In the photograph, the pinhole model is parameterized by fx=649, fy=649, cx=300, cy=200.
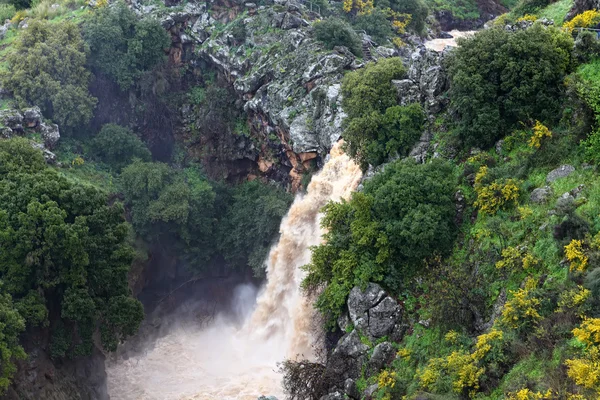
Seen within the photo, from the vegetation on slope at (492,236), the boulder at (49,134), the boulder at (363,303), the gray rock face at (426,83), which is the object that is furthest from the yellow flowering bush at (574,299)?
the boulder at (49,134)

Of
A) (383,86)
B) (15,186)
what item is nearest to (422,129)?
(383,86)

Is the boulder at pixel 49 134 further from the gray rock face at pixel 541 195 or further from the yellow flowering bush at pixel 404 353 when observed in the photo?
the gray rock face at pixel 541 195

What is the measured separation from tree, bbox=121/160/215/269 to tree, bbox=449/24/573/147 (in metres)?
→ 21.3

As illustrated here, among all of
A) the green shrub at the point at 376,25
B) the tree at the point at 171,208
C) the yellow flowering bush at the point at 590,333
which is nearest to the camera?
the yellow flowering bush at the point at 590,333

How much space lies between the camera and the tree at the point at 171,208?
4266cm

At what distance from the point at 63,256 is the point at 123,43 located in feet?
74.4

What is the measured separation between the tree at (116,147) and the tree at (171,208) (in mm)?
1789

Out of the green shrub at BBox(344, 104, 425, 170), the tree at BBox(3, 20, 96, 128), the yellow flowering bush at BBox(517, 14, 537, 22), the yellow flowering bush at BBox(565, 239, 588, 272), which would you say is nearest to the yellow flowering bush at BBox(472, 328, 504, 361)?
the yellow flowering bush at BBox(565, 239, 588, 272)

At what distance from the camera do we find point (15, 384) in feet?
98.7

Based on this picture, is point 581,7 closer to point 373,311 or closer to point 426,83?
point 426,83

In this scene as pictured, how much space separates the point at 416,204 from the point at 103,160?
2717 centimetres

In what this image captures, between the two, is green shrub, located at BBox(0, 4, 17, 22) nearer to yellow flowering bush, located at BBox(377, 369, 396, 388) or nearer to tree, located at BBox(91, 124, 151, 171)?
tree, located at BBox(91, 124, 151, 171)

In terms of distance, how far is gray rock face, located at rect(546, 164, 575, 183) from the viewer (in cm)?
2423

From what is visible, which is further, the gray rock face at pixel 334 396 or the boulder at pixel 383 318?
the boulder at pixel 383 318
